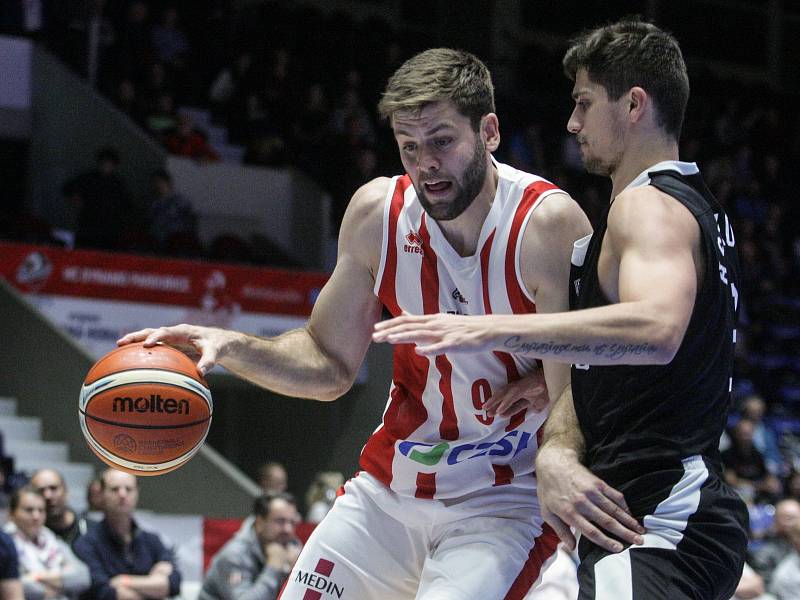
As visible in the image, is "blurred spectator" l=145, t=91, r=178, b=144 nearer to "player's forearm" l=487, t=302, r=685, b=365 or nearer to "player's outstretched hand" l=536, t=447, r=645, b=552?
"player's outstretched hand" l=536, t=447, r=645, b=552

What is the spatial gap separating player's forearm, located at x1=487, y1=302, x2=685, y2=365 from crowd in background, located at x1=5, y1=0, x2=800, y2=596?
9.44 metres

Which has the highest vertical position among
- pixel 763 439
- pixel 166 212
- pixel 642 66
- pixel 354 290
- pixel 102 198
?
pixel 642 66

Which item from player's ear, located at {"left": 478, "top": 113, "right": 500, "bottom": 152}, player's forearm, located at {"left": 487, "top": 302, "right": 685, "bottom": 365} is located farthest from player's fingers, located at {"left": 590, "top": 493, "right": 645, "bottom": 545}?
player's ear, located at {"left": 478, "top": 113, "right": 500, "bottom": 152}

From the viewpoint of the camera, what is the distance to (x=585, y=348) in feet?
9.41

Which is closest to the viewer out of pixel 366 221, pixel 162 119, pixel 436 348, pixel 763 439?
pixel 436 348

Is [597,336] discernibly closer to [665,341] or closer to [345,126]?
[665,341]

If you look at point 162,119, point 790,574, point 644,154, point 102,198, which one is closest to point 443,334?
point 644,154

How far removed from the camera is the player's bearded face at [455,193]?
379 centimetres

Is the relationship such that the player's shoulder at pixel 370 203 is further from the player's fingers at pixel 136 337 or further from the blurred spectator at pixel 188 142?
the blurred spectator at pixel 188 142

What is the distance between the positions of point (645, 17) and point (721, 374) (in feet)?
59.5

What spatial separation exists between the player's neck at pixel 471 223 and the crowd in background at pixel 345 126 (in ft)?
28.1

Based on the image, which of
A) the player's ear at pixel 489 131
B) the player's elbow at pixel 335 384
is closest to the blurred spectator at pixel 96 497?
the player's elbow at pixel 335 384

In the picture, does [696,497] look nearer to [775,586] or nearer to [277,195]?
[775,586]

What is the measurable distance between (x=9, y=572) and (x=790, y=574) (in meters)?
5.89
